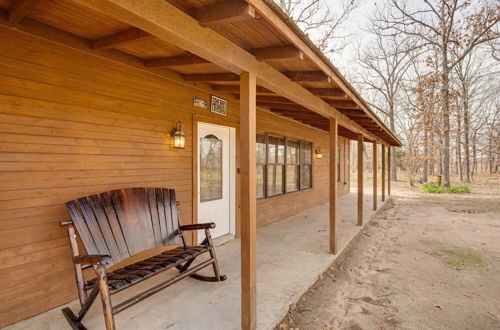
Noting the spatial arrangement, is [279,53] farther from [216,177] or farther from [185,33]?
[216,177]

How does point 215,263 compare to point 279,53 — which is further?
point 215,263

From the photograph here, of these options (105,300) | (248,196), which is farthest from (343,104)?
(105,300)

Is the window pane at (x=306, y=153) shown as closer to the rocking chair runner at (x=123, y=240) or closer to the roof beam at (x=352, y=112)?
the roof beam at (x=352, y=112)

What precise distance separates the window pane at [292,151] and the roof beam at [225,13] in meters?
4.89

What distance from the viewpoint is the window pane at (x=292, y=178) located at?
21.0 ft

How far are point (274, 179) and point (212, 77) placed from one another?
10.1 feet

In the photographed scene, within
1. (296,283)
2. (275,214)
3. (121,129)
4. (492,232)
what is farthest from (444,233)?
(121,129)

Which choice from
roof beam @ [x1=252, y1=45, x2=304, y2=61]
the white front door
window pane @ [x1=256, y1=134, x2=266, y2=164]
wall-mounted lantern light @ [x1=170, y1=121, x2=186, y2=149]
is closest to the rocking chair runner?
wall-mounted lantern light @ [x1=170, y1=121, x2=186, y2=149]

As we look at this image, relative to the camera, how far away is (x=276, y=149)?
5.88 m

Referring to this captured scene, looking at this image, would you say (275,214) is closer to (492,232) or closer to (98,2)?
(492,232)

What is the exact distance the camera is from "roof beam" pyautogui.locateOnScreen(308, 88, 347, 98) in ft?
10.5

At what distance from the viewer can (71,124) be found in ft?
7.88

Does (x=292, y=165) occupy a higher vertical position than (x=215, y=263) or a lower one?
higher

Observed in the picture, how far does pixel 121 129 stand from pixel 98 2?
178 centimetres
